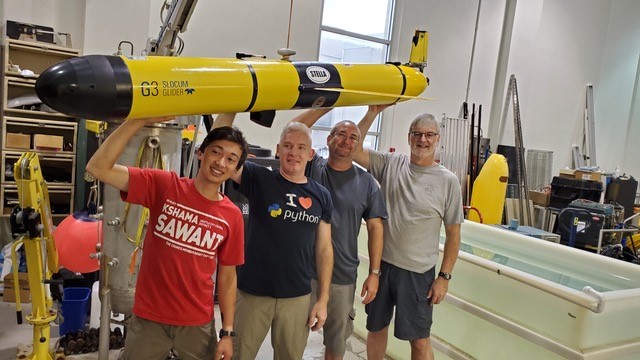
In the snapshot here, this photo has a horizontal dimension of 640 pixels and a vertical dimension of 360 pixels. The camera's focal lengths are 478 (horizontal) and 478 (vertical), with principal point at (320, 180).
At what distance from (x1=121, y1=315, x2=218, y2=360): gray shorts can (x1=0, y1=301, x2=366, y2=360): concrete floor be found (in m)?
1.30

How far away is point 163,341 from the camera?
5.57ft

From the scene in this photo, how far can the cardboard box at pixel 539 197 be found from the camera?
6953mm

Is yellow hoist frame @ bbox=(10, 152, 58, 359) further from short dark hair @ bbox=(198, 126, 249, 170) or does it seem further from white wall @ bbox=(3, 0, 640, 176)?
white wall @ bbox=(3, 0, 640, 176)

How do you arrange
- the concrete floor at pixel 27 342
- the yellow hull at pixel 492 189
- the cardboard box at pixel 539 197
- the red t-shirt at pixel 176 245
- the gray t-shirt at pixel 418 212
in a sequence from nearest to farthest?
1. the red t-shirt at pixel 176 245
2. the gray t-shirt at pixel 418 212
3. the concrete floor at pixel 27 342
4. the yellow hull at pixel 492 189
5. the cardboard box at pixel 539 197

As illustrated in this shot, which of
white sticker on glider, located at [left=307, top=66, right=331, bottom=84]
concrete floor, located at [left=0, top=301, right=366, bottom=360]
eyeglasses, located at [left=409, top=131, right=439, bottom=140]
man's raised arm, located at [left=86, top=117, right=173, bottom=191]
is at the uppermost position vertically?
white sticker on glider, located at [left=307, top=66, right=331, bottom=84]

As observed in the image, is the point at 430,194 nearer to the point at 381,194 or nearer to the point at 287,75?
the point at 381,194

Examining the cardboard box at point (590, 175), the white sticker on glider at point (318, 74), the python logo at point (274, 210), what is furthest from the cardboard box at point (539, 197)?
the python logo at point (274, 210)

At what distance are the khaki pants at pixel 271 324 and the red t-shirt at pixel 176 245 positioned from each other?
24 centimetres

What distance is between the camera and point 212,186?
171 cm

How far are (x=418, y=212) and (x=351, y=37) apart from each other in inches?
182

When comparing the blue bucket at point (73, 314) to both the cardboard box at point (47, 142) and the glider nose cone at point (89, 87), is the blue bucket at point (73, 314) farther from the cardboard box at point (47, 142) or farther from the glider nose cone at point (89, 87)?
the glider nose cone at point (89, 87)

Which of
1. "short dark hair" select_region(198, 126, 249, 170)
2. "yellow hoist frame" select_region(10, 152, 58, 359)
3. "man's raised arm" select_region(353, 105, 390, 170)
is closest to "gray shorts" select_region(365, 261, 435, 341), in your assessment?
"man's raised arm" select_region(353, 105, 390, 170)

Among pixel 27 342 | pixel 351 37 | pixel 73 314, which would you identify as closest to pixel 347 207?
pixel 73 314

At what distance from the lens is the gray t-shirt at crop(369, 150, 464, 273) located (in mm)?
2363
